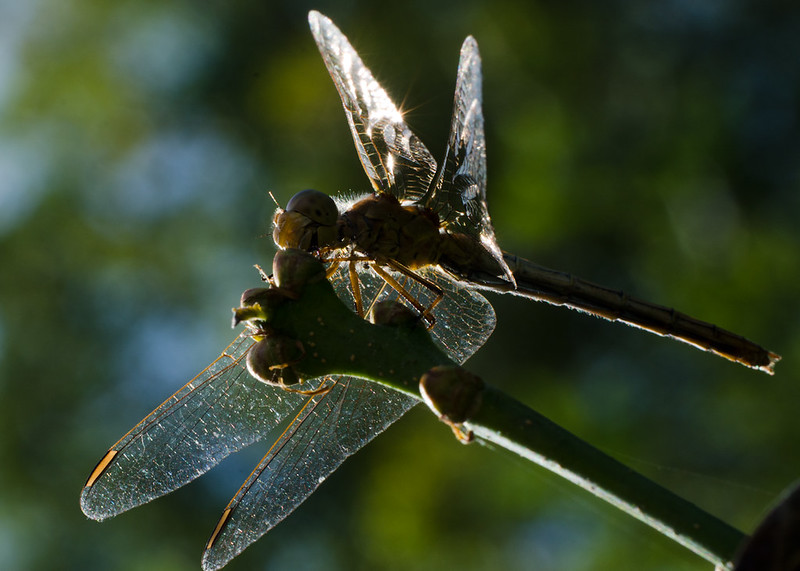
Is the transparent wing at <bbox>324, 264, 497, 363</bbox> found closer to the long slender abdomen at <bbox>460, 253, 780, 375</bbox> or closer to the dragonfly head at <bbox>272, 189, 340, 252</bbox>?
the long slender abdomen at <bbox>460, 253, 780, 375</bbox>

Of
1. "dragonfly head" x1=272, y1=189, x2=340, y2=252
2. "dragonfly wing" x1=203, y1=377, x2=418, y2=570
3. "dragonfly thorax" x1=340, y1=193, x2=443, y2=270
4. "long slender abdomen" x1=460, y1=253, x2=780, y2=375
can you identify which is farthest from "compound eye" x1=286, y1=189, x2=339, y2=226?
"long slender abdomen" x1=460, y1=253, x2=780, y2=375

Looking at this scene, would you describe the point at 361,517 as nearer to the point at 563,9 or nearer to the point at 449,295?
the point at 449,295

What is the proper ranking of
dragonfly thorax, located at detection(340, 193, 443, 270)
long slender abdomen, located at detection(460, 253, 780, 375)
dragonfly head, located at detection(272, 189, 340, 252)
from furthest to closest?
long slender abdomen, located at detection(460, 253, 780, 375) < dragonfly thorax, located at detection(340, 193, 443, 270) < dragonfly head, located at detection(272, 189, 340, 252)

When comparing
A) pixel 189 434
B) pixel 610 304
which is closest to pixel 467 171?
pixel 610 304

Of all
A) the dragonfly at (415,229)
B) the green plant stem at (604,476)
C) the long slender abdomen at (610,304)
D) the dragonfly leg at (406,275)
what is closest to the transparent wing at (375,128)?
the dragonfly at (415,229)

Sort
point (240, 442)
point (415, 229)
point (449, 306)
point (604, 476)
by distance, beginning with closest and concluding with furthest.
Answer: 1. point (604, 476)
2. point (240, 442)
3. point (415, 229)
4. point (449, 306)

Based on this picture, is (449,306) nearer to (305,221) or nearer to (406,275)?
(406,275)

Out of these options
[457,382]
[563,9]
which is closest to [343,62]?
[457,382]

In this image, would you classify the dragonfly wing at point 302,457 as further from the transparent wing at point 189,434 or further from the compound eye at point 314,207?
the compound eye at point 314,207
